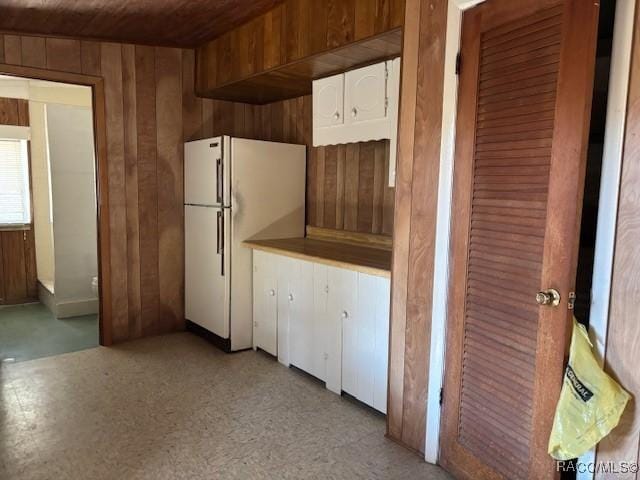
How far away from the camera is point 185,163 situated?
3.90 meters

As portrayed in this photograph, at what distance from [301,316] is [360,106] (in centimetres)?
143

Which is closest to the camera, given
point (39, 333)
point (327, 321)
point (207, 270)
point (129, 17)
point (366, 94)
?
point (366, 94)

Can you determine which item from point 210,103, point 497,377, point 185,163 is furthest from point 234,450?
point 210,103

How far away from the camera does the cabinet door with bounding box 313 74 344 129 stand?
2.96 meters

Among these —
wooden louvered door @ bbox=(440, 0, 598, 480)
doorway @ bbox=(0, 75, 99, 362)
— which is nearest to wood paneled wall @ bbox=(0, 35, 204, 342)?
doorway @ bbox=(0, 75, 99, 362)

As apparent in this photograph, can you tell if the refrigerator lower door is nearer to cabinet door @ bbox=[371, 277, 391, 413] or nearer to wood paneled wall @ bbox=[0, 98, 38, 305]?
cabinet door @ bbox=[371, 277, 391, 413]

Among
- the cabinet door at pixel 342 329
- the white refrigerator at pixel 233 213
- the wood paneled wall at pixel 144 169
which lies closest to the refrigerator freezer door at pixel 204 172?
the white refrigerator at pixel 233 213

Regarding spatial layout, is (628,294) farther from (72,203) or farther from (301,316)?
(72,203)

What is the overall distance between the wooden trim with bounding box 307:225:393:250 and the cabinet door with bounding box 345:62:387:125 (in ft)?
2.75

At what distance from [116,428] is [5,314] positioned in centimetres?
299

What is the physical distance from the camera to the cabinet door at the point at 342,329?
2.69 m

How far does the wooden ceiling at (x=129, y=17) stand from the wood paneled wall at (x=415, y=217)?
4.02ft

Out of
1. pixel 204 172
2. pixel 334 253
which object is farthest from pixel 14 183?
pixel 334 253

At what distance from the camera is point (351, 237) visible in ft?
11.3
